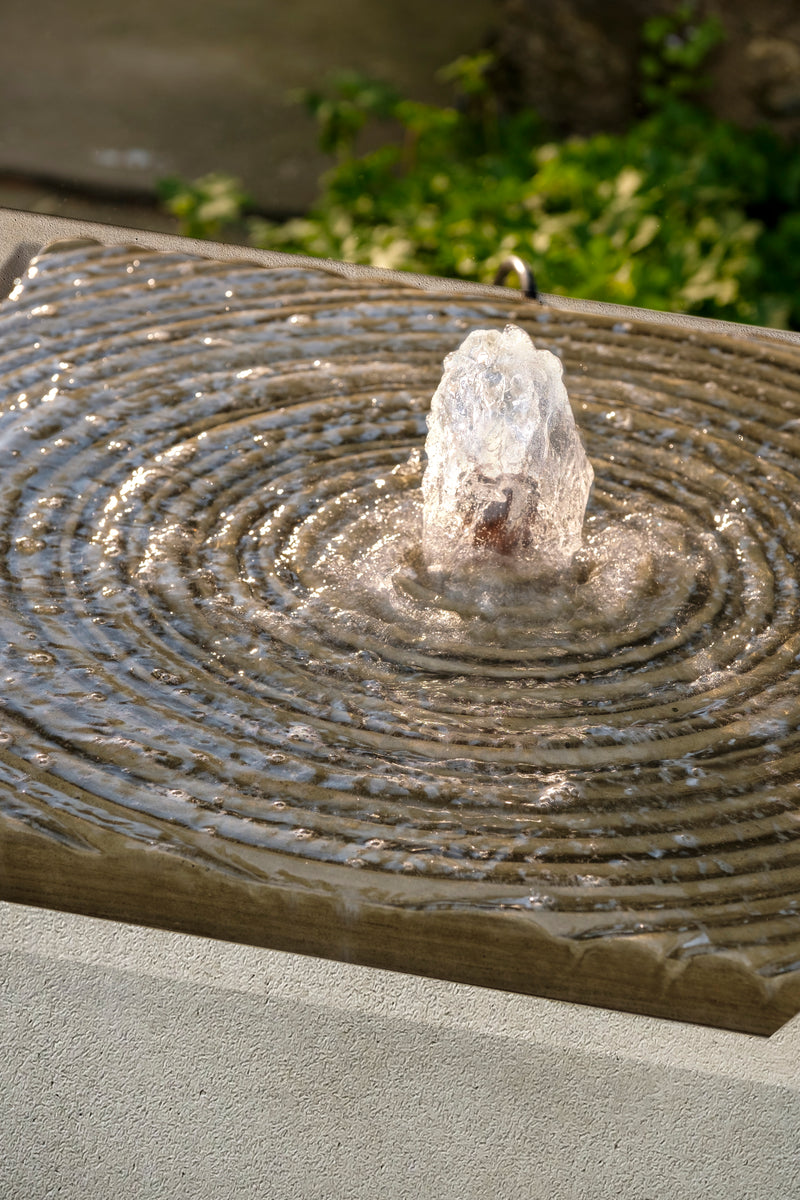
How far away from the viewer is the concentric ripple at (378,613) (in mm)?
1217

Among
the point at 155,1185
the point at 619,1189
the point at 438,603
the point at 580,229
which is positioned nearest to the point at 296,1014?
the point at 155,1185

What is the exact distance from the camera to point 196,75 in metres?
5.16

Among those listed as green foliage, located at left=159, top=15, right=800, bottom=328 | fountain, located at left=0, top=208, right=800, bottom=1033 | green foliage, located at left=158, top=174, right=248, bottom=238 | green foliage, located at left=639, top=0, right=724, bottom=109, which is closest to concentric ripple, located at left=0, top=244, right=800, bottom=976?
fountain, located at left=0, top=208, right=800, bottom=1033

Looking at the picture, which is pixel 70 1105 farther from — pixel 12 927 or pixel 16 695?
pixel 16 695

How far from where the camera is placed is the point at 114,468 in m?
1.71

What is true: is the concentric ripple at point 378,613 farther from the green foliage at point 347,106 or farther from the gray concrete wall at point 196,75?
the gray concrete wall at point 196,75

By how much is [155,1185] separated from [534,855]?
A: 1.40ft

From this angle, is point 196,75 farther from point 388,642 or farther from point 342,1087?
point 342,1087

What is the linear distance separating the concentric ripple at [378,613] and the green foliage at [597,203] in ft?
5.06

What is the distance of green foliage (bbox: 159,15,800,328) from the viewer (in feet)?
11.7

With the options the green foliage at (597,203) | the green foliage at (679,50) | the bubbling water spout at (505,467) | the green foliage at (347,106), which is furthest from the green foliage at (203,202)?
the bubbling water spout at (505,467)

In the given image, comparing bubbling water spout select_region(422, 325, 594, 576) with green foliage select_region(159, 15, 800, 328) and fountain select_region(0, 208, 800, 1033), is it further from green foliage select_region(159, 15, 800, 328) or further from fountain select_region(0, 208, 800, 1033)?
green foliage select_region(159, 15, 800, 328)

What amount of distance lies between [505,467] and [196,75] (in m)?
4.01

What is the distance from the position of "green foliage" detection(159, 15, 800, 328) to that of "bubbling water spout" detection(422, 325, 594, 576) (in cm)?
188
